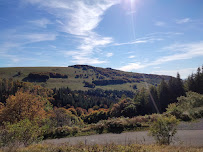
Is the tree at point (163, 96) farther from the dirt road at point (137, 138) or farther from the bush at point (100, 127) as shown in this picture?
the bush at point (100, 127)

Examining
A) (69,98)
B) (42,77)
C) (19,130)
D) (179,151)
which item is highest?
(42,77)

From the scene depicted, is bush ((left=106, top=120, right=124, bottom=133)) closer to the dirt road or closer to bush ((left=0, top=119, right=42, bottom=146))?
the dirt road

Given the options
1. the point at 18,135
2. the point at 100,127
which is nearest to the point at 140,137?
the point at 100,127

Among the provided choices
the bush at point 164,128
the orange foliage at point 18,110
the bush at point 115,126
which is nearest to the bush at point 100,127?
the bush at point 115,126

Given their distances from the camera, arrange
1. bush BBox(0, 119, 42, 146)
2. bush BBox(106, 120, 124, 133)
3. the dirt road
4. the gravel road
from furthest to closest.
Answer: bush BBox(106, 120, 124, 133)
the gravel road
the dirt road
bush BBox(0, 119, 42, 146)

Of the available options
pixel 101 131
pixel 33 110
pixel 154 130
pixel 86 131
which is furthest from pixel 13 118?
pixel 154 130

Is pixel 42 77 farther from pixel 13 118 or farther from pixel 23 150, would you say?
pixel 23 150

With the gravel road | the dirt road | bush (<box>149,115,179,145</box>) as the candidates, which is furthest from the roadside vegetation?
the gravel road

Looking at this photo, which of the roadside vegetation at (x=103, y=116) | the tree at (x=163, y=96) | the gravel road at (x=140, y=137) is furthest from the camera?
the tree at (x=163, y=96)

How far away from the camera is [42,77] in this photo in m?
161

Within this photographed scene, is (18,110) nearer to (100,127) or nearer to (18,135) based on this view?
(100,127)

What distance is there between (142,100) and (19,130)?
5295cm

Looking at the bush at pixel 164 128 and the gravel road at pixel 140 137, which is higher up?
the bush at pixel 164 128

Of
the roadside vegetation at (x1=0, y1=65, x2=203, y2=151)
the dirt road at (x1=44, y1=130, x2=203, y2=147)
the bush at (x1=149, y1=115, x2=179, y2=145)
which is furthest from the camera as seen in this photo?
the dirt road at (x1=44, y1=130, x2=203, y2=147)
